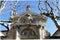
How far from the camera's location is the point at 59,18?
82.0ft

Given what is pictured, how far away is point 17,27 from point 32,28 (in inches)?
56.9

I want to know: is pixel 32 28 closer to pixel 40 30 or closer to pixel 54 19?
pixel 40 30

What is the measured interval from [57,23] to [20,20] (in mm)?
3653

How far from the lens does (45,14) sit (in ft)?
81.7

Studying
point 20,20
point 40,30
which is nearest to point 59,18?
point 40,30

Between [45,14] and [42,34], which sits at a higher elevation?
[45,14]

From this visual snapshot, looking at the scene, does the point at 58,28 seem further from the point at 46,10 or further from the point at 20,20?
the point at 20,20

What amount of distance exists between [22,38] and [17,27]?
118 centimetres

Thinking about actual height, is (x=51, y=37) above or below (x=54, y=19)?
below

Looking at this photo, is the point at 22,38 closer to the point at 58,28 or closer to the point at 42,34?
Result: the point at 42,34

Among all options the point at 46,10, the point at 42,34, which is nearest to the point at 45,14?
the point at 46,10

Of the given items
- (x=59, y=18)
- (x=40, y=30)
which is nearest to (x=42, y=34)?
(x=40, y=30)

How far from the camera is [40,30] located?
25484 mm

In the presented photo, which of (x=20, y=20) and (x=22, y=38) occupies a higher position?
(x=20, y=20)
